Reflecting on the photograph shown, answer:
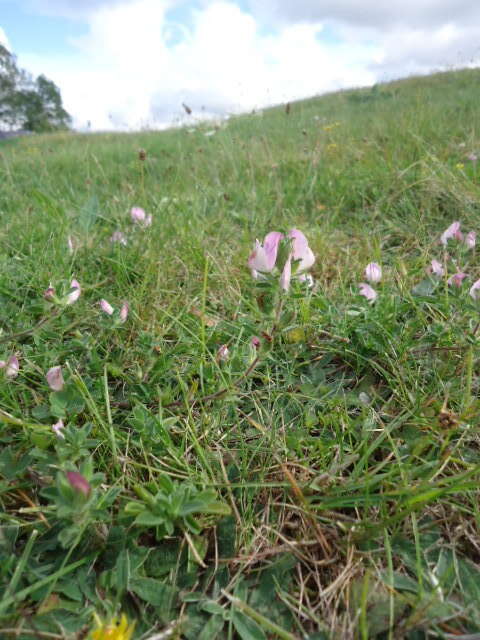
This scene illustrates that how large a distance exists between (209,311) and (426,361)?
0.89 metres

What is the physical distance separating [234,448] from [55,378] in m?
0.58

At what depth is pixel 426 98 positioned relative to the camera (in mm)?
5699

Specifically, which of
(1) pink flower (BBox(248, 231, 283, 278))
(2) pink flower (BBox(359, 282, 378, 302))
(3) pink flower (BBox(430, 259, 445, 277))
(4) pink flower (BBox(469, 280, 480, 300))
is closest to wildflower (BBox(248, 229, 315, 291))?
(1) pink flower (BBox(248, 231, 283, 278))

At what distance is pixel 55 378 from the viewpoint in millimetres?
1220

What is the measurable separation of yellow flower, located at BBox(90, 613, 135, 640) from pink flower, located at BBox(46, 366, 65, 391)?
64 centimetres

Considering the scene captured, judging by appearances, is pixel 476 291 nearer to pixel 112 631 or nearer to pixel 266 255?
pixel 266 255

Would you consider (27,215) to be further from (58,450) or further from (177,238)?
(58,450)

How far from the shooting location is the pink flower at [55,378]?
1.21m

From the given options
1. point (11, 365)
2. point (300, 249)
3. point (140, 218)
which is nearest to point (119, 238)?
point (140, 218)

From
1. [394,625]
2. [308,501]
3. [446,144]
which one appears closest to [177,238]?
[308,501]

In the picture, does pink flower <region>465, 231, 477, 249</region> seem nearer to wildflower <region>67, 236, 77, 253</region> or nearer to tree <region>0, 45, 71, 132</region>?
wildflower <region>67, 236, 77, 253</region>

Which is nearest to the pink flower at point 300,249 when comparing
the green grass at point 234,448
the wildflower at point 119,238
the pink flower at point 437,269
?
the green grass at point 234,448

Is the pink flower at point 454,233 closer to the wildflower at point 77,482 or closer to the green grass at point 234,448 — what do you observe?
the green grass at point 234,448

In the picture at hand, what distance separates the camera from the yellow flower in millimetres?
772
